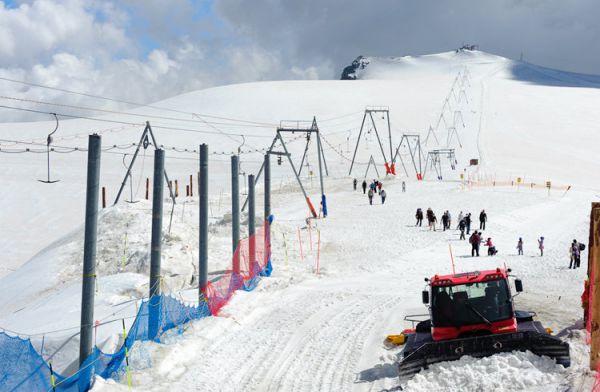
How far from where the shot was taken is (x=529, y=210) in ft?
138

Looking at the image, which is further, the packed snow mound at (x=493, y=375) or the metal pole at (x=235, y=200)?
the metal pole at (x=235, y=200)

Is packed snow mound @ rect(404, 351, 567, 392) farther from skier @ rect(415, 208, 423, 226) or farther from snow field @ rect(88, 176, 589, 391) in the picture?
skier @ rect(415, 208, 423, 226)

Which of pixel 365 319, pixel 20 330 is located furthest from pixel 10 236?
pixel 365 319

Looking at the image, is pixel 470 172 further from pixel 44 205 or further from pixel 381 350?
pixel 381 350

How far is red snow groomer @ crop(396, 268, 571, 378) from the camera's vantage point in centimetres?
1145

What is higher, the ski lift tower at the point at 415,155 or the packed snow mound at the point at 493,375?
the ski lift tower at the point at 415,155

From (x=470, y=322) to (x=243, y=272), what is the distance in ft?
44.7

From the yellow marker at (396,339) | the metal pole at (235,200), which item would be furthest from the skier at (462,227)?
the yellow marker at (396,339)

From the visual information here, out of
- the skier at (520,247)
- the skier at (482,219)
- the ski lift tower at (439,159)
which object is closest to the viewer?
the skier at (520,247)

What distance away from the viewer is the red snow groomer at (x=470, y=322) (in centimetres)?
1145

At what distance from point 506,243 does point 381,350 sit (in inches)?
825

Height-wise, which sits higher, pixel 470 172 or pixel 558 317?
pixel 470 172

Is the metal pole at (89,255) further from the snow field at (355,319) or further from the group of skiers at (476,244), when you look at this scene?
the group of skiers at (476,244)

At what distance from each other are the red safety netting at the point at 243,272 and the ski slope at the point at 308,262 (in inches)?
26.7
